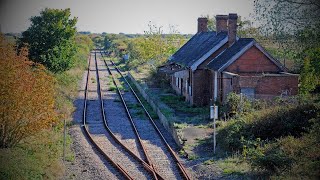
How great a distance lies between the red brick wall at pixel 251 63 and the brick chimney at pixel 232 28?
257 cm

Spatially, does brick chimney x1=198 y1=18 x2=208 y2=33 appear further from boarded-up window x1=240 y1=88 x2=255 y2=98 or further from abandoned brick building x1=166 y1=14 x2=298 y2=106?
boarded-up window x1=240 y1=88 x2=255 y2=98

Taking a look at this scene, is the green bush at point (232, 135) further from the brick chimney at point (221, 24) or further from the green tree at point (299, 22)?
the brick chimney at point (221, 24)

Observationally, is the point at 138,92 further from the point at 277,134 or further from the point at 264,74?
the point at 277,134

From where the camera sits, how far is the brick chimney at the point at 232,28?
28275mm

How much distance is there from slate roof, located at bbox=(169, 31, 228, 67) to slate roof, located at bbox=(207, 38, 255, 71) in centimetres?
117

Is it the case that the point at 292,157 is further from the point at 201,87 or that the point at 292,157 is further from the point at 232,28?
the point at 232,28

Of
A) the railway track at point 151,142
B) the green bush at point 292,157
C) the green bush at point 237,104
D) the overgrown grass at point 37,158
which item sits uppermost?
the green bush at point 237,104

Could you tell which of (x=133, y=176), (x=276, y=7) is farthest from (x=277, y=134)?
(x=133, y=176)

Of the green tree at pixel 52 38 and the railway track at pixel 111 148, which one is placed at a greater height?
the green tree at pixel 52 38

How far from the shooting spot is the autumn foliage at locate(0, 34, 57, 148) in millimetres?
15352

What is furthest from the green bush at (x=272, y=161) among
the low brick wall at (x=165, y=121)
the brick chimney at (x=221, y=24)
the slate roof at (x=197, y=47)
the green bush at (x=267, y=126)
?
the brick chimney at (x=221, y=24)

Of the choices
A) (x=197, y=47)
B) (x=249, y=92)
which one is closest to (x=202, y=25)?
(x=197, y=47)

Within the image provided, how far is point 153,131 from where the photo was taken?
23.4m

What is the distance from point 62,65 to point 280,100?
2240cm
